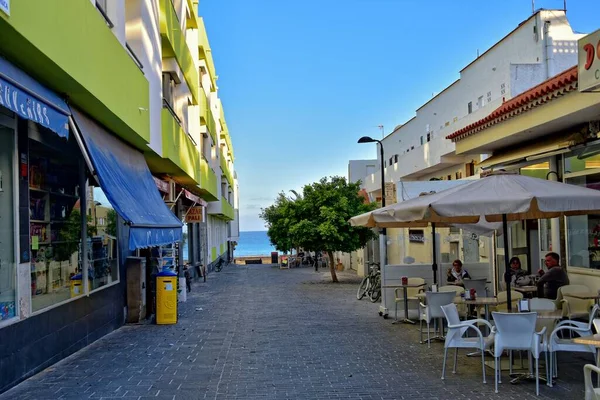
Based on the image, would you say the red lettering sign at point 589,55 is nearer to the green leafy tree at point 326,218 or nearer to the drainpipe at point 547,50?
the drainpipe at point 547,50

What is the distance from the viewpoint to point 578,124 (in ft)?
34.6

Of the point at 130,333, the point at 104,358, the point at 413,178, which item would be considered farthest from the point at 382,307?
the point at 413,178

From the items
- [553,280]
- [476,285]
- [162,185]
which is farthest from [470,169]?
[553,280]

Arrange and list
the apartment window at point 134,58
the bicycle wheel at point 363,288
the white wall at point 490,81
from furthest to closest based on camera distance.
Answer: the white wall at point 490,81 → the bicycle wheel at point 363,288 → the apartment window at point 134,58

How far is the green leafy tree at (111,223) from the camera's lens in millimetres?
11711

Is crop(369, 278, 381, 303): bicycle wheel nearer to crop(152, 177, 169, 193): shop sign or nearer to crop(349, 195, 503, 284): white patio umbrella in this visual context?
crop(349, 195, 503, 284): white patio umbrella

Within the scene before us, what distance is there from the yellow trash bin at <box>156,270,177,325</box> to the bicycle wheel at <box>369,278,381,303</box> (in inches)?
245

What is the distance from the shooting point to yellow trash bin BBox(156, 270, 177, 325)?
1234cm

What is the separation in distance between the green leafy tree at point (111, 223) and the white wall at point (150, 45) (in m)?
1.63

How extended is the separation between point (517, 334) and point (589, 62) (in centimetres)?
374

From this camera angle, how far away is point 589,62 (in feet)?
24.9

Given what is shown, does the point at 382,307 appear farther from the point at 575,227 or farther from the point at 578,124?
the point at 578,124

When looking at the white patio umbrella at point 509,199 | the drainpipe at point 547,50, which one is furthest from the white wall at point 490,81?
the white patio umbrella at point 509,199

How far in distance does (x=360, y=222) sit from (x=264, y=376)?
4.59 meters
